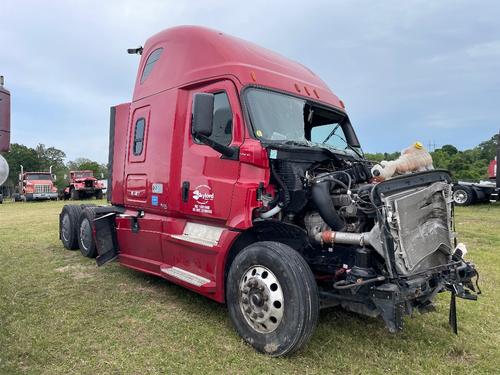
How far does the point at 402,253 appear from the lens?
134 inches

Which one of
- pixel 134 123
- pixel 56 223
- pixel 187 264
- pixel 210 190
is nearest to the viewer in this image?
pixel 210 190

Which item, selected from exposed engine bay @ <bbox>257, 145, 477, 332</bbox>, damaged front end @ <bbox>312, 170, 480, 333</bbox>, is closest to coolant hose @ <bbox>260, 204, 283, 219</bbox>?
exposed engine bay @ <bbox>257, 145, 477, 332</bbox>

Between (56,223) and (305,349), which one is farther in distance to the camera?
(56,223)

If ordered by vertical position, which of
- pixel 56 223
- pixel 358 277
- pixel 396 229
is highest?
pixel 396 229

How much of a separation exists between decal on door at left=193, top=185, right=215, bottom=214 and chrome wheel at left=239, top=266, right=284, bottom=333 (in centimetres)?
91

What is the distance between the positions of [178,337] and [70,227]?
17.4 feet

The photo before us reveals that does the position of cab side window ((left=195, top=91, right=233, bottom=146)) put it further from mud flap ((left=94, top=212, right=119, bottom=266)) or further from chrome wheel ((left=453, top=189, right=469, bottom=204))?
chrome wheel ((left=453, top=189, right=469, bottom=204))

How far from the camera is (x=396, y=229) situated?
3.39 m

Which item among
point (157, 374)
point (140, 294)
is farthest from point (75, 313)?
point (157, 374)

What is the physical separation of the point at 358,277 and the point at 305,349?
0.88 meters

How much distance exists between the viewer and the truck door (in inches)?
166

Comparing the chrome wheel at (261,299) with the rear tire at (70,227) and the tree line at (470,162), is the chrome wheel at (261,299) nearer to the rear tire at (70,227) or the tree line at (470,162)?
the rear tire at (70,227)

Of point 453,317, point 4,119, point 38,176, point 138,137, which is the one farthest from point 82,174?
point 453,317

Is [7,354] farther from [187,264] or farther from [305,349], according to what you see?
[305,349]
